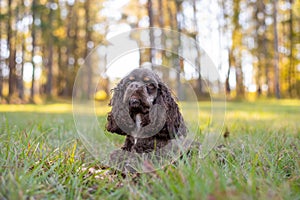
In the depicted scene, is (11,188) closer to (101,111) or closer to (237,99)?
(101,111)

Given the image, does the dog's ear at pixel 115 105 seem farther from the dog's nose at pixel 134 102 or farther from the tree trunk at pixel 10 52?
the tree trunk at pixel 10 52

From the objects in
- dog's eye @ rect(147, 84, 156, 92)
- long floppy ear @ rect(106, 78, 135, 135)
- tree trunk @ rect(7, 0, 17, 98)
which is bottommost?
long floppy ear @ rect(106, 78, 135, 135)

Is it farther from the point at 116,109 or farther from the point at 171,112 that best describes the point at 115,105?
the point at 171,112

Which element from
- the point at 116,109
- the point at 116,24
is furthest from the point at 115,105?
the point at 116,24

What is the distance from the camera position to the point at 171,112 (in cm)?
256

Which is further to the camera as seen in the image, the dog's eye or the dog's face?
the dog's eye

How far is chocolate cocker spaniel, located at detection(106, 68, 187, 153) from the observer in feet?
7.35

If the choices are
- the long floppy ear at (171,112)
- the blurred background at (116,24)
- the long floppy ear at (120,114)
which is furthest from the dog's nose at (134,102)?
the blurred background at (116,24)

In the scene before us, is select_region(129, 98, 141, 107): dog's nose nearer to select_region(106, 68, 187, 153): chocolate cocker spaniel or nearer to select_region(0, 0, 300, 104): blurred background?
select_region(106, 68, 187, 153): chocolate cocker spaniel

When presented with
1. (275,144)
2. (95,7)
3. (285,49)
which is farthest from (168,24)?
(275,144)

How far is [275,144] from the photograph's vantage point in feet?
10.1

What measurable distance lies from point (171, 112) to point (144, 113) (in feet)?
1.04

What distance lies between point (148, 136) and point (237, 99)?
20.8 metres

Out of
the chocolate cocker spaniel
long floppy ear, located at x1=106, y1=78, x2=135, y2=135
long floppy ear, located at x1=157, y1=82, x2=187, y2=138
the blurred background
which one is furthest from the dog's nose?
the blurred background
